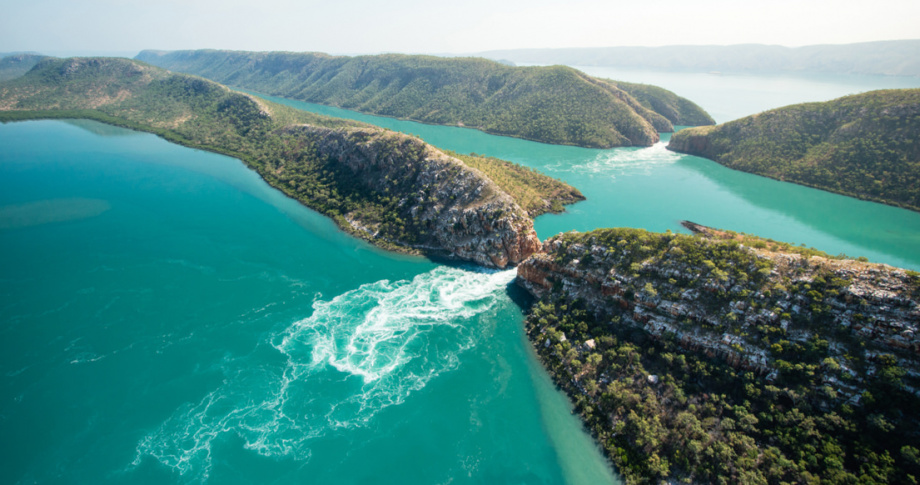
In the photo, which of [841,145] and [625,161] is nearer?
[841,145]

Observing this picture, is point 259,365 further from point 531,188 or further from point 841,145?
point 841,145

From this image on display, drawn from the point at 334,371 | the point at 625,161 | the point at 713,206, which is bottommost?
the point at 334,371

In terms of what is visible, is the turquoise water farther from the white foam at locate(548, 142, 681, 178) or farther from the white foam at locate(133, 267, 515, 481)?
the white foam at locate(548, 142, 681, 178)

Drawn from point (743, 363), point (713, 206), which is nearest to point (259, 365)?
point (743, 363)

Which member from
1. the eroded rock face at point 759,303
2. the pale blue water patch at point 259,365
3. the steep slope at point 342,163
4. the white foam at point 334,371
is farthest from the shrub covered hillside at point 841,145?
the white foam at point 334,371

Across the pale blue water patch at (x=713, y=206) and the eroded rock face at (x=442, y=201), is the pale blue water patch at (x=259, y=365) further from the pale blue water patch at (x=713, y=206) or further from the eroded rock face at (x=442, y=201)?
the pale blue water patch at (x=713, y=206)

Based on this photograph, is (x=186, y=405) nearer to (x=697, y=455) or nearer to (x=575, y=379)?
(x=575, y=379)
